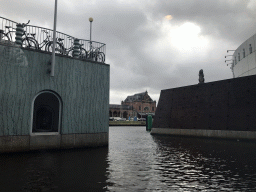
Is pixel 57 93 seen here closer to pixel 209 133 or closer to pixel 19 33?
pixel 19 33

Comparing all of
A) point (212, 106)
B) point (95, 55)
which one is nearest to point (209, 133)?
point (212, 106)

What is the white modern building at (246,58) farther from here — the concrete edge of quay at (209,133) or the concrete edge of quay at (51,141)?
the concrete edge of quay at (51,141)

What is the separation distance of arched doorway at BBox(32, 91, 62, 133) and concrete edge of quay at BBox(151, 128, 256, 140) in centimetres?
1581

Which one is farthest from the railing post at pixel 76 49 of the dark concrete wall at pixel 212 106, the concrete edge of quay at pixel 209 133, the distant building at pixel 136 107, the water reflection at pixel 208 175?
the distant building at pixel 136 107

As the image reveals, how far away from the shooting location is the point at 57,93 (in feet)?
Answer: 48.1

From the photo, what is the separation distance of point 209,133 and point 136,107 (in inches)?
4455

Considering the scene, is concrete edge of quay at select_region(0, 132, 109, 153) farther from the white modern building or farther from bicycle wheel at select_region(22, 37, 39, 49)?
the white modern building

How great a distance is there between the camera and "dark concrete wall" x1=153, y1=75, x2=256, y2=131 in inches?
886

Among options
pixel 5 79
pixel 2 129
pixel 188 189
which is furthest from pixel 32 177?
pixel 5 79

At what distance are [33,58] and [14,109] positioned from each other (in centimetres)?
321

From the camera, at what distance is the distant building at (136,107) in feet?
446

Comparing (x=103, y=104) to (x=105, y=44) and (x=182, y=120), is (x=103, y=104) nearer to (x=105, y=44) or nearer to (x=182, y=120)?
(x=105, y=44)

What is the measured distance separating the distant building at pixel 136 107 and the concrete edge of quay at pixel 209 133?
103492 millimetres

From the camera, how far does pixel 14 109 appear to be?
42.2 ft
